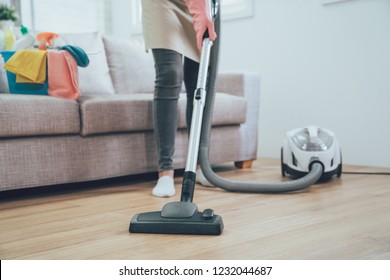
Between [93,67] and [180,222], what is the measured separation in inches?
53.6

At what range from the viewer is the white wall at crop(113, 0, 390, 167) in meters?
2.50

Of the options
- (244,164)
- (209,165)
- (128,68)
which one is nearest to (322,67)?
(244,164)

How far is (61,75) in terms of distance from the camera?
1.89 metres

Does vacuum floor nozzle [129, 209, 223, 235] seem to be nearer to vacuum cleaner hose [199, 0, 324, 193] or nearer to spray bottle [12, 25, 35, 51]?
vacuum cleaner hose [199, 0, 324, 193]

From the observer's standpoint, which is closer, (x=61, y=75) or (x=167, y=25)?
(x=167, y=25)

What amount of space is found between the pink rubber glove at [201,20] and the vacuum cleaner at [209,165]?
0.02m

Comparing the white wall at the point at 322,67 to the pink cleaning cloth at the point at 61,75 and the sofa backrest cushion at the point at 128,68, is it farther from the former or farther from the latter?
the pink cleaning cloth at the point at 61,75

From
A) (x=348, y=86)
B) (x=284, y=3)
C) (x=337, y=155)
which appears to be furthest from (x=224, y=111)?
(x=284, y=3)

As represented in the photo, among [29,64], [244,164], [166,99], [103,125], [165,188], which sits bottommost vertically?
[244,164]

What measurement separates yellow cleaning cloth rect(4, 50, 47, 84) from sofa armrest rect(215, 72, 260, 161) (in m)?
0.92

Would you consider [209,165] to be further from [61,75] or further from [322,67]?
[322,67]

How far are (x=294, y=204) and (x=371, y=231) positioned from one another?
14.9 inches
